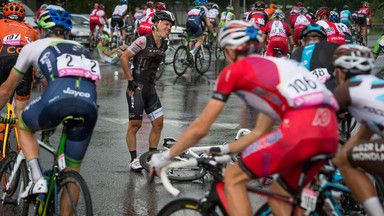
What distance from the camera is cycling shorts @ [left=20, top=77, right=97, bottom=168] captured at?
18.6 ft

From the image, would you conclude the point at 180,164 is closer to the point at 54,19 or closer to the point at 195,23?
the point at 54,19

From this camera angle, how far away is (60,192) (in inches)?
222

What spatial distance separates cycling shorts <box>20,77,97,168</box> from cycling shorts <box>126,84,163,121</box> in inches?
118

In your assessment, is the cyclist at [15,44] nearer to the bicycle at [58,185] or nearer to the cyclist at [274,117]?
the bicycle at [58,185]

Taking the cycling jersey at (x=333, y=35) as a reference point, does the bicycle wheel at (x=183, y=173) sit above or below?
below

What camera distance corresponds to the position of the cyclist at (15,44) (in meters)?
8.61

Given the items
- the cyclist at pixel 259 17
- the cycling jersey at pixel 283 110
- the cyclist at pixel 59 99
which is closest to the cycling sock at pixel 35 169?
the cyclist at pixel 59 99

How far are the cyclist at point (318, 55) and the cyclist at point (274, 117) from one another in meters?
3.54

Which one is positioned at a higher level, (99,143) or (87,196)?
(87,196)

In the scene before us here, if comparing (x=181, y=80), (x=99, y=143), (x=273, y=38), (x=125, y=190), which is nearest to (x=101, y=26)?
(x=181, y=80)

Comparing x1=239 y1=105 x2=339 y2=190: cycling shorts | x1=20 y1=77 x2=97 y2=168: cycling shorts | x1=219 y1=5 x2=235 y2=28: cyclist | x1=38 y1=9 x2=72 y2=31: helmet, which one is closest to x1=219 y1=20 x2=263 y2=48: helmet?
x1=239 y1=105 x2=339 y2=190: cycling shorts

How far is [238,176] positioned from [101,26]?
2571 centimetres

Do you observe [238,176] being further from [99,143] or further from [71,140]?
[99,143]

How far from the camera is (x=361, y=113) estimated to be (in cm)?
504
